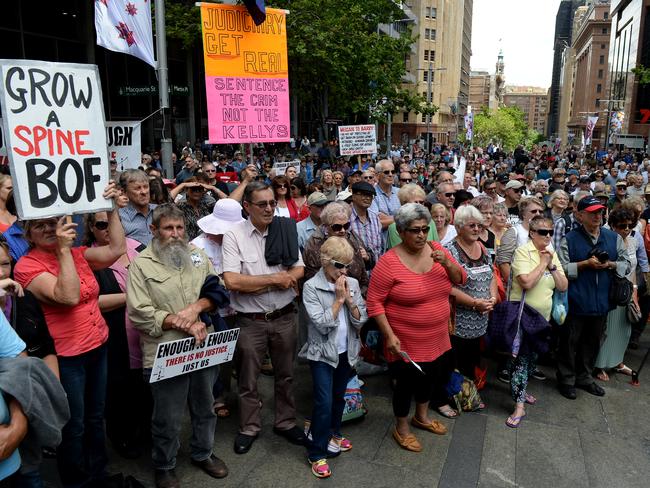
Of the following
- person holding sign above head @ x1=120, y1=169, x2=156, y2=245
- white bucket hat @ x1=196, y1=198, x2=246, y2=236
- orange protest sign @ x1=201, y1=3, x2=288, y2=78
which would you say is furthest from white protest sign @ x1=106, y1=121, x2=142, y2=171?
white bucket hat @ x1=196, y1=198, x2=246, y2=236

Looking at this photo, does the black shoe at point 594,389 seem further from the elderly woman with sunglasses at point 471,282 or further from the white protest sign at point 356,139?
the white protest sign at point 356,139

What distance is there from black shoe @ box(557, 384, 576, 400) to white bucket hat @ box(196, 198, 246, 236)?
11.1 ft

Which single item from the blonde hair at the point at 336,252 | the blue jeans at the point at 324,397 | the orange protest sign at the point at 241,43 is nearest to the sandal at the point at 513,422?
the blue jeans at the point at 324,397

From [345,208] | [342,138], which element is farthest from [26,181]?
[342,138]

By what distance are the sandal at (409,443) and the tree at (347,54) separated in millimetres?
15280

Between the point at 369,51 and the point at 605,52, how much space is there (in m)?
110

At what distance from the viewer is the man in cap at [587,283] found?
488 centimetres

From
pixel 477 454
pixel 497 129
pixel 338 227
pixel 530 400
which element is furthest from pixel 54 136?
pixel 497 129

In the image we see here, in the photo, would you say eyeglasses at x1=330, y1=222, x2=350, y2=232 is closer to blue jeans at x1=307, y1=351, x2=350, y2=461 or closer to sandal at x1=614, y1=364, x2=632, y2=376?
blue jeans at x1=307, y1=351, x2=350, y2=461

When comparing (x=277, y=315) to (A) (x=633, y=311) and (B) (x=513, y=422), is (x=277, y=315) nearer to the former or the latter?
(B) (x=513, y=422)

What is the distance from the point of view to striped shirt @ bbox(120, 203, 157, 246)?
4.72 metres

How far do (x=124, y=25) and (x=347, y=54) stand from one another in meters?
12.7

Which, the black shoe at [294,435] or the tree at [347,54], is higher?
the tree at [347,54]

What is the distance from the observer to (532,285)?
4.43 metres
